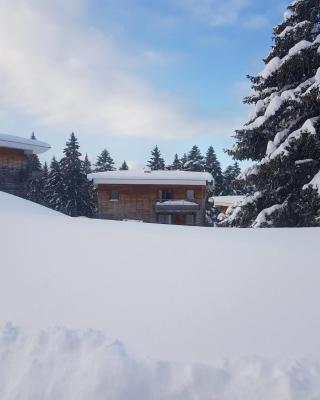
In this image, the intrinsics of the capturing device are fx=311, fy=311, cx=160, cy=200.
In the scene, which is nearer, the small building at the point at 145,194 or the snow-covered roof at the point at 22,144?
the snow-covered roof at the point at 22,144

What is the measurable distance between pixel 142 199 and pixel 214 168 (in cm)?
2204

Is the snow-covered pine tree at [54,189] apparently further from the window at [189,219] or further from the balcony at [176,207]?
the window at [189,219]

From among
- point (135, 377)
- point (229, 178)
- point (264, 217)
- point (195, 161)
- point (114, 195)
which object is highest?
point (195, 161)

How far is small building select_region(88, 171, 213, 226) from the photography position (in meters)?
21.8

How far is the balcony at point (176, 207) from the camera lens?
2116cm

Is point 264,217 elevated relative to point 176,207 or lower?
lower

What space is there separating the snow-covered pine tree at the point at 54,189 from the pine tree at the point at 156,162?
45.6 feet

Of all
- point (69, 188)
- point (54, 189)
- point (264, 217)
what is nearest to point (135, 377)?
point (264, 217)

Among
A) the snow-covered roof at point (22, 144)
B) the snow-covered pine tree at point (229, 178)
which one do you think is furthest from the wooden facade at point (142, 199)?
the snow-covered pine tree at point (229, 178)

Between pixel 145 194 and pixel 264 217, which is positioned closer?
pixel 264 217

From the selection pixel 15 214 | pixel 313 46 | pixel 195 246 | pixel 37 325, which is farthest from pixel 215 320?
pixel 313 46

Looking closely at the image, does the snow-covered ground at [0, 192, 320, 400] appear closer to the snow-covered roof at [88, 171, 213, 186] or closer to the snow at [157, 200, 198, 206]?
the snow at [157, 200, 198, 206]

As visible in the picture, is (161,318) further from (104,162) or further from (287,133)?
(104,162)

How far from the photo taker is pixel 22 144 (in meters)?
16.6
